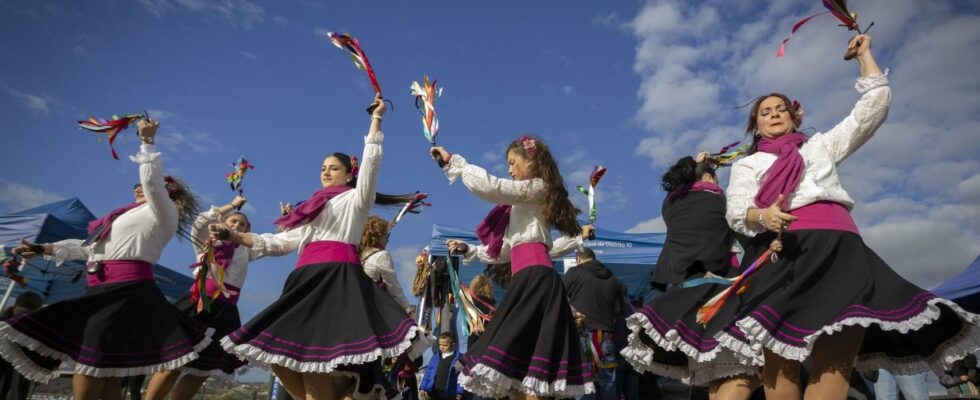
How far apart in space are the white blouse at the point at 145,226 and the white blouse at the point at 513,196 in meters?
2.11

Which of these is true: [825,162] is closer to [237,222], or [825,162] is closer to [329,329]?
[329,329]

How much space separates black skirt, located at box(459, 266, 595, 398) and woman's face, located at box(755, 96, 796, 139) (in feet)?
5.00

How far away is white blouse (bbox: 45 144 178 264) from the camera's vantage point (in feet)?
13.2

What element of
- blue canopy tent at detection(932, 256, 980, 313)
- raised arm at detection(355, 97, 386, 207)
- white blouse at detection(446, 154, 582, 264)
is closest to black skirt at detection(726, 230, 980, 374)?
white blouse at detection(446, 154, 582, 264)

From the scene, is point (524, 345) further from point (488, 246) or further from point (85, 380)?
point (85, 380)

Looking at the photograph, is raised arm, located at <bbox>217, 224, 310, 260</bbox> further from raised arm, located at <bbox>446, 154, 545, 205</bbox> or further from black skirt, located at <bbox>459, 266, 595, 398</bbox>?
black skirt, located at <bbox>459, 266, 595, 398</bbox>

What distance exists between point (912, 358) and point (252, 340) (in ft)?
11.2

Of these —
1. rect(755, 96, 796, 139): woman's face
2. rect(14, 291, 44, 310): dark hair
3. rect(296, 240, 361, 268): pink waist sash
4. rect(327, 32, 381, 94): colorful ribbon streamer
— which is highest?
rect(327, 32, 381, 94): colorful ribbon streamer

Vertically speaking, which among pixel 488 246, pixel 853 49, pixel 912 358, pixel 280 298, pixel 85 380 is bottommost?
pixel 85 380

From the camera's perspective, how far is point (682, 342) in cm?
299

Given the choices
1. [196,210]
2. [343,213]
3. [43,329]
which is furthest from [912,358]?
[196,210]

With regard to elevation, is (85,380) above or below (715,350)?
below

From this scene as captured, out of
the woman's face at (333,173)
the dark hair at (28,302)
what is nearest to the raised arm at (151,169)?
the woman's face at (333,173)

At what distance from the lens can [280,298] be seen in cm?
345
